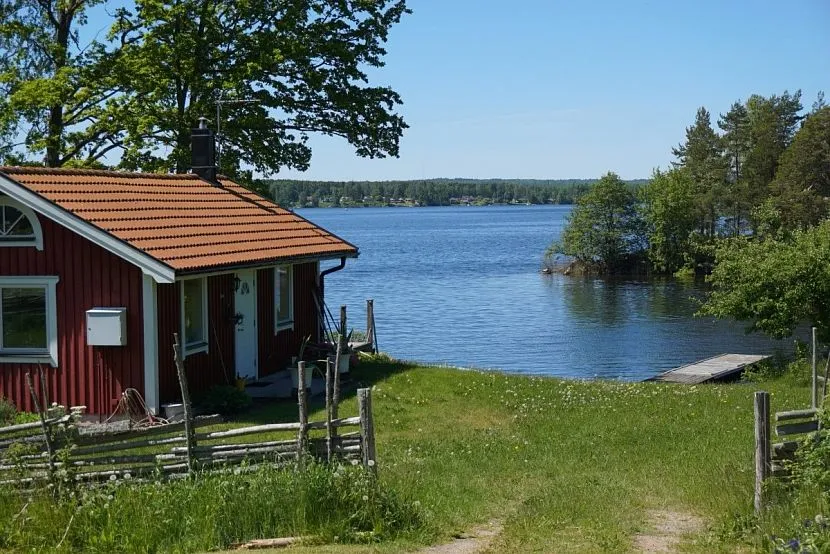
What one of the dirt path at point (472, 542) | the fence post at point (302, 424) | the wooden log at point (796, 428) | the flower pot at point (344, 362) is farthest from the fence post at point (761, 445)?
the flower pot at point (344, 362)

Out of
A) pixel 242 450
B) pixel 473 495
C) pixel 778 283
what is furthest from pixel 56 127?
pixel 473 495

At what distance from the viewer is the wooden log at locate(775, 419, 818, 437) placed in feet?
34.2

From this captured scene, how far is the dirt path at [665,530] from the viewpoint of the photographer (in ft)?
32.4

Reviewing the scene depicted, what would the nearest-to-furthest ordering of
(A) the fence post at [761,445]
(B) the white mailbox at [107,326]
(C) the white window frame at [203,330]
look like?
1. (A) the fence post at [761,445]
2. (B) the white mailbox at [107,326]
3. (C) the white window frame at [203,330]

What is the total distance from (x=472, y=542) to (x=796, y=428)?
365 cm

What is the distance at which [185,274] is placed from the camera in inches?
680

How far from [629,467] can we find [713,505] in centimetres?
263

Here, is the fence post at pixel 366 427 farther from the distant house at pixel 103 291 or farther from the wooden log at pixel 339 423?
the distant house at pixel 103 291

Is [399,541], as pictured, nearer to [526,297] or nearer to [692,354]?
[692,354]

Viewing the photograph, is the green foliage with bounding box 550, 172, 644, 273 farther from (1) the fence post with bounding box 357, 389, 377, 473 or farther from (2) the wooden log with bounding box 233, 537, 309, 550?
(2) the wooden log with bounding box 233, 537, 309, 550

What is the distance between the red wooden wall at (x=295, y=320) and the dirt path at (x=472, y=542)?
11618mm

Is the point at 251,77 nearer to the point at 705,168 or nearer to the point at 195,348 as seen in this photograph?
the point at 195,348

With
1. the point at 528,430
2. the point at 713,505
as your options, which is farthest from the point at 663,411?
the point at 713,505

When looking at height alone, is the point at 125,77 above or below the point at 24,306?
above
